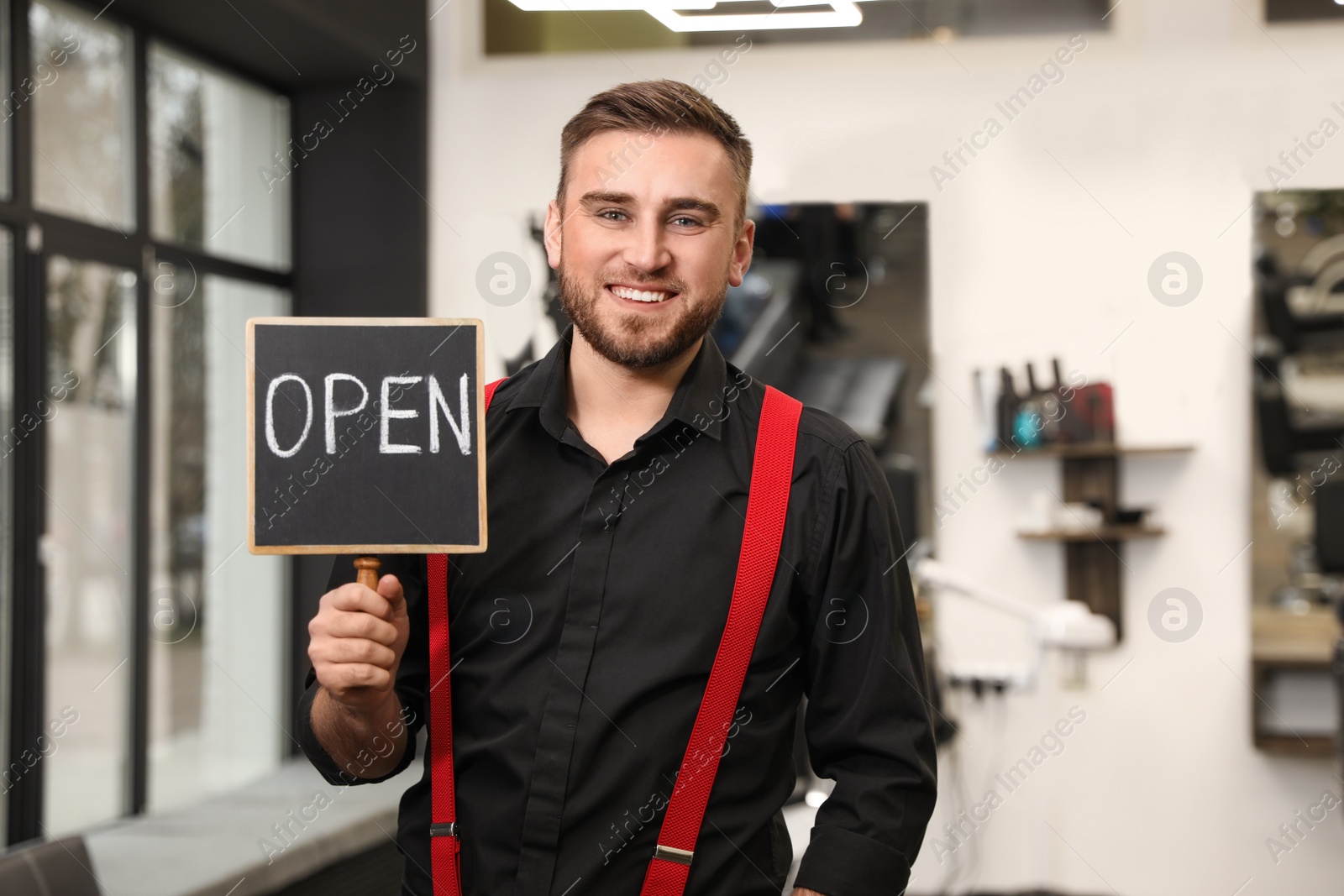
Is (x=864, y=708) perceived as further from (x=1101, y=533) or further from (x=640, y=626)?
(x=1101, y=533)

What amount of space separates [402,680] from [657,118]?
629mm

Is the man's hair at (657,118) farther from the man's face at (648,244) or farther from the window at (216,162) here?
the window at (216,162)

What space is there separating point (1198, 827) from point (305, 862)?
8.53ft

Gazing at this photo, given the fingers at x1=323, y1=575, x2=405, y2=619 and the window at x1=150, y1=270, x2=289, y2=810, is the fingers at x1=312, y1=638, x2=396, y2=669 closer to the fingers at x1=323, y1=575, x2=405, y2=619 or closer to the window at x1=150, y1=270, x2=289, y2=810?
the fingers at x1=323, y1=575, x2=405, y2=619

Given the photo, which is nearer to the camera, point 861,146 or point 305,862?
point 305,862

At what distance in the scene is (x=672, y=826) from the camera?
3.71 feet

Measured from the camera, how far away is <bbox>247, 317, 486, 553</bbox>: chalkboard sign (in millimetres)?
A: 1161

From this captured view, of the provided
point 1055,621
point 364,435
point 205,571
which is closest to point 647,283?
point 364,435

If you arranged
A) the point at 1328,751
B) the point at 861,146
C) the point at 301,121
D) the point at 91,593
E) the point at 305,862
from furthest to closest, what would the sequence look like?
1. the point at 301,121
2. the point at 861,146
3. the point at 1328,751
4. the point at 91,593
5. the point at 305,862

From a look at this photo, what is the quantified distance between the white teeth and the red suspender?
157 millimetres

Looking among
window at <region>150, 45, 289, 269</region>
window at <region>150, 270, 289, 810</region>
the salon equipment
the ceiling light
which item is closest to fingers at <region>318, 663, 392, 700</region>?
the salon equipment

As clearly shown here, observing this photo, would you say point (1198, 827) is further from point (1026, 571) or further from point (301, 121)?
point (301, 121)

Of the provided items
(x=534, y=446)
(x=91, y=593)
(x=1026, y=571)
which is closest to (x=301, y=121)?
(x=91, y=593)

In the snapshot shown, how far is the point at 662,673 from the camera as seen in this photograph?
1156mm
